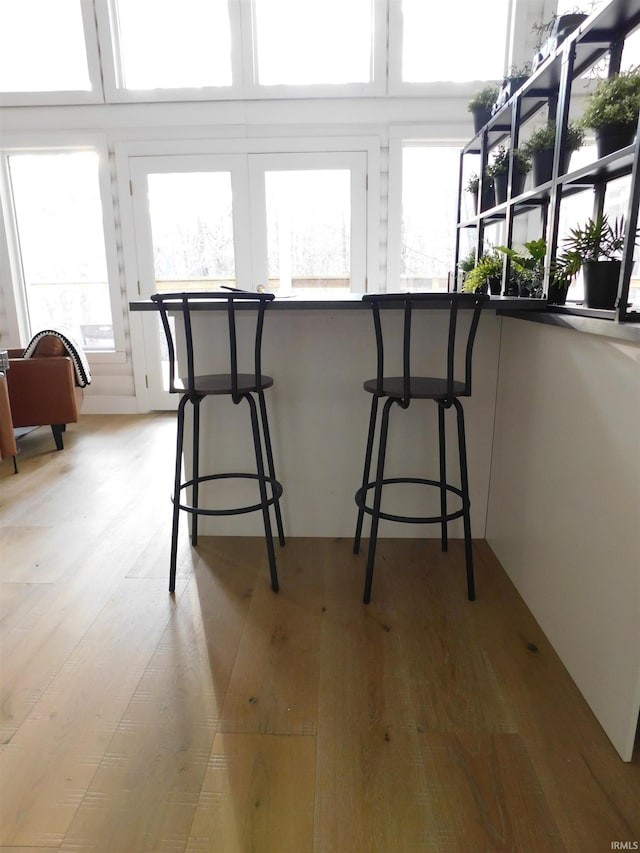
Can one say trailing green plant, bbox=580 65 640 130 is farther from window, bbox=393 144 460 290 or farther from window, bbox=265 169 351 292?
window, bbox=265 169 351 292

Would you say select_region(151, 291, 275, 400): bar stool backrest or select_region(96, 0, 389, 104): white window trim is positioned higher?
select_region(96, 0, 389, 104): white window trim

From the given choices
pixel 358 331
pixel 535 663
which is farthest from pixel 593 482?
pixel 358 331

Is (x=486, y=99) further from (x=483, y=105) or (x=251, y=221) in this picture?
(x=251, y=221)

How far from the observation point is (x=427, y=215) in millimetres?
4668

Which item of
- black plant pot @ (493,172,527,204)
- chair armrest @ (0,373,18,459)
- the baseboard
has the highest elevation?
black plant pot @ (493,172,527,204)

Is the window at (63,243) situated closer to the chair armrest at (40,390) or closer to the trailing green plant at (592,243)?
the chair armrest at (40,390)

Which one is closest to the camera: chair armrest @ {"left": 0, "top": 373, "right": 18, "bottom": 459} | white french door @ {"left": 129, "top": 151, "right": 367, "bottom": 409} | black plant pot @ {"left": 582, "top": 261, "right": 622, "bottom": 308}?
black plant pot @ {"left": 582, "top": 261, "right": 622, "bottom": 308}

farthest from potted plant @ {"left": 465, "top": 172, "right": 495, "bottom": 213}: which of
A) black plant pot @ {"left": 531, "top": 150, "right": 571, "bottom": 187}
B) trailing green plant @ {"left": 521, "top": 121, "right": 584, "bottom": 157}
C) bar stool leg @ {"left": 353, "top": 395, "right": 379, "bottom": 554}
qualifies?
bar stool leg @ {"left": 353, "top": 395, "right": 379, "bottom": 554}

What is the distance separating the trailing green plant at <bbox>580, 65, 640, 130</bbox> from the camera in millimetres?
1508

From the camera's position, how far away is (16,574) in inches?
86.2

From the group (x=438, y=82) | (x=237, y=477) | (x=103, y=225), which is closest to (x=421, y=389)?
(x=237, y=477)

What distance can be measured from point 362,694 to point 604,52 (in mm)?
2239

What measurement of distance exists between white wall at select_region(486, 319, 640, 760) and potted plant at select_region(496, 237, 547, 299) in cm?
23

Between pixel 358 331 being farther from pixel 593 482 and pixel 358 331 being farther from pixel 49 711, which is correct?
pixel 49 711
